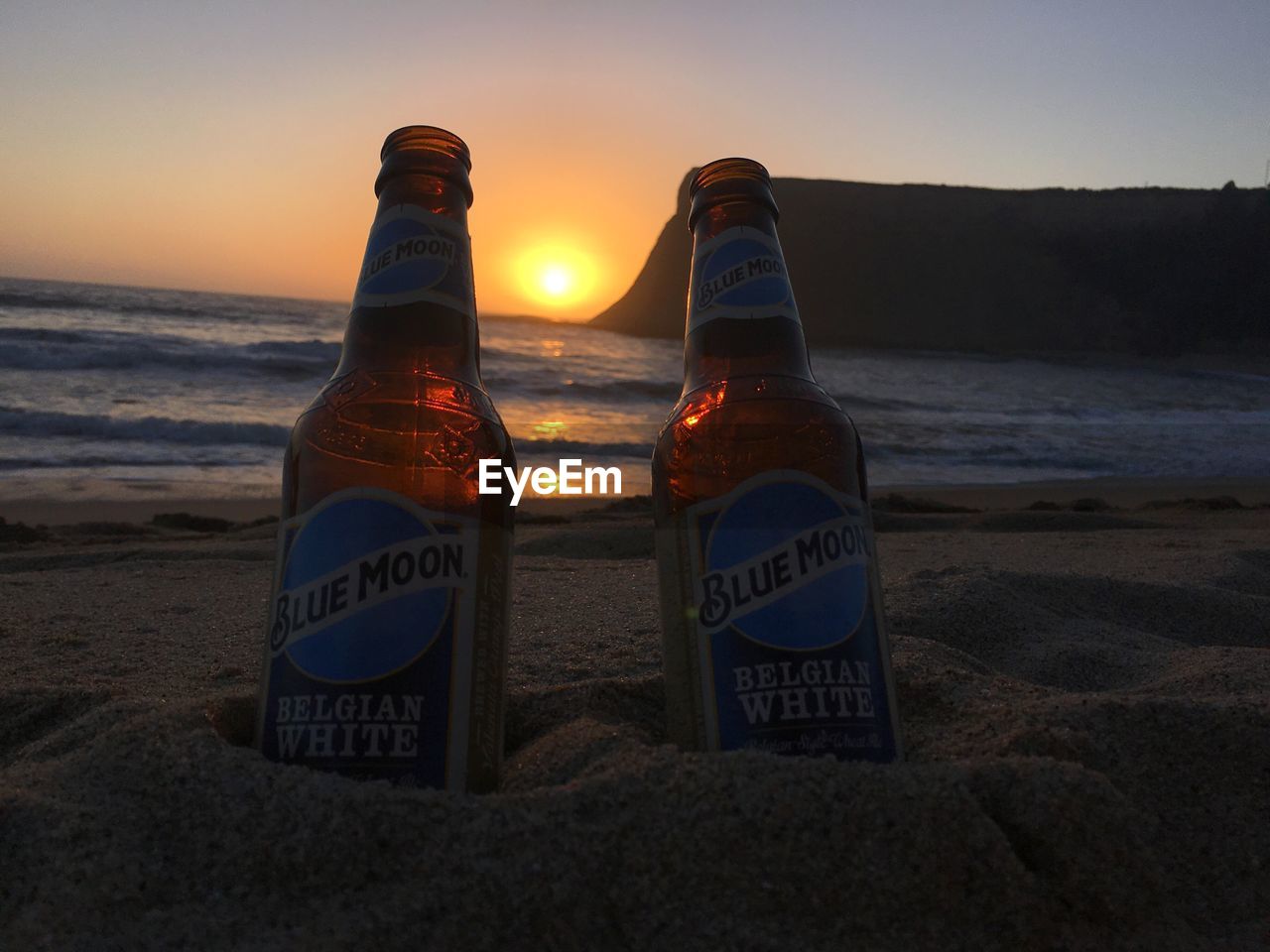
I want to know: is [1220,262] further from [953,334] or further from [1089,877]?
[1089,877]

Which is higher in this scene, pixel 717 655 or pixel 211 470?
pixel 717 655

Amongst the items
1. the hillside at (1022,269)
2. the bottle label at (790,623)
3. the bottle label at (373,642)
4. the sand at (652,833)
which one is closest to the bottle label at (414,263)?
the bottle label at (373,642)

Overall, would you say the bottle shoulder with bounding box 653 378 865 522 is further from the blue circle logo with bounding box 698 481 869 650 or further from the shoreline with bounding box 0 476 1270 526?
the shoreline with bounding box 0 476 1270 526

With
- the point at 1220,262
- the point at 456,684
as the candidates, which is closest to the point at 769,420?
the point at 456,684

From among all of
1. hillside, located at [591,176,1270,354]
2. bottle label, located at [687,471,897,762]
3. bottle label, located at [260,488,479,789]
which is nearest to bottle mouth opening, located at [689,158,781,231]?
bottle label, located at [687,471,897,762]

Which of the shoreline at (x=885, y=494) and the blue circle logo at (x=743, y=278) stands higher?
the blue circle logo at (x=743, y=278)

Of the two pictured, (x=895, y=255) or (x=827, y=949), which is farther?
(x=895, y=255)

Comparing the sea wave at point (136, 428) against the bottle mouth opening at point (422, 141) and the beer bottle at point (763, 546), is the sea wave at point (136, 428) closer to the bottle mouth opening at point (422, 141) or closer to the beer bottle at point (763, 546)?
the bottle mouth opening at point (422, 141)
